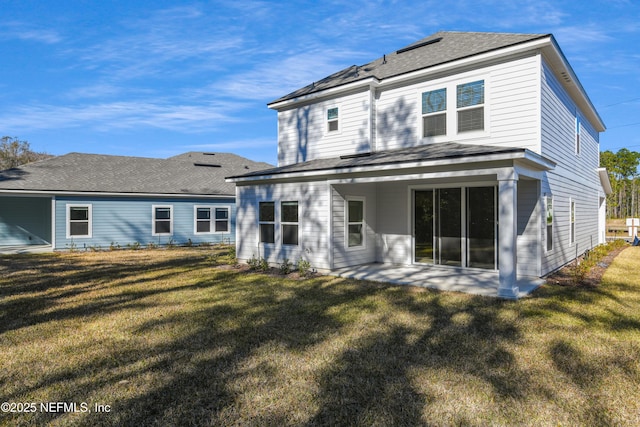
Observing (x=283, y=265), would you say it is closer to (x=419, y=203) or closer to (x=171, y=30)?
(x=419, y=203)

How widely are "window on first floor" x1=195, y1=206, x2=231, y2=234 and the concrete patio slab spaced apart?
12.0 meters

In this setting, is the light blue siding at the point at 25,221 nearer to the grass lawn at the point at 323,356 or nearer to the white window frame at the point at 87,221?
the white window frame at the point at 87,221

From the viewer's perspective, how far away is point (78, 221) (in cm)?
1706

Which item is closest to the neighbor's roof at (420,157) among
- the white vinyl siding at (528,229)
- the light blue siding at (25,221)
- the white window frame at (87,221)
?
the white vinyl siding at (528,229)

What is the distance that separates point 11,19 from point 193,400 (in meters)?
15.1

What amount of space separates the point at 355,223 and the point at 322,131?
3668 millimetres

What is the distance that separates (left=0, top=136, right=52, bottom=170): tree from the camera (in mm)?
37719

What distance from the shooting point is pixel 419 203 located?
425 inches

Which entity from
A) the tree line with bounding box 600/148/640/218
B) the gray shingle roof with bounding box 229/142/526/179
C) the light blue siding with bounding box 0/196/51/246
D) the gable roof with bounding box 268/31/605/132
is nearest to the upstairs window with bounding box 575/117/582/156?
the gable roof with bounding box 268/31/605/132

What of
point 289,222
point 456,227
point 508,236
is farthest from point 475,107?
point 289,222

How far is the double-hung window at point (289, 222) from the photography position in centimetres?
1101

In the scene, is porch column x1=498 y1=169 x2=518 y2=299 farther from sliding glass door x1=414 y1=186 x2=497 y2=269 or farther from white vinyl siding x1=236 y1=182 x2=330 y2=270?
white vinyl siding x1=236 y1=182 x2=330 y2=270

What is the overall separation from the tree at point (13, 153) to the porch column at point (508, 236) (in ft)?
153

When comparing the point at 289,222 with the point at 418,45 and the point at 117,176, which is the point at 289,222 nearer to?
the point at 418,45
